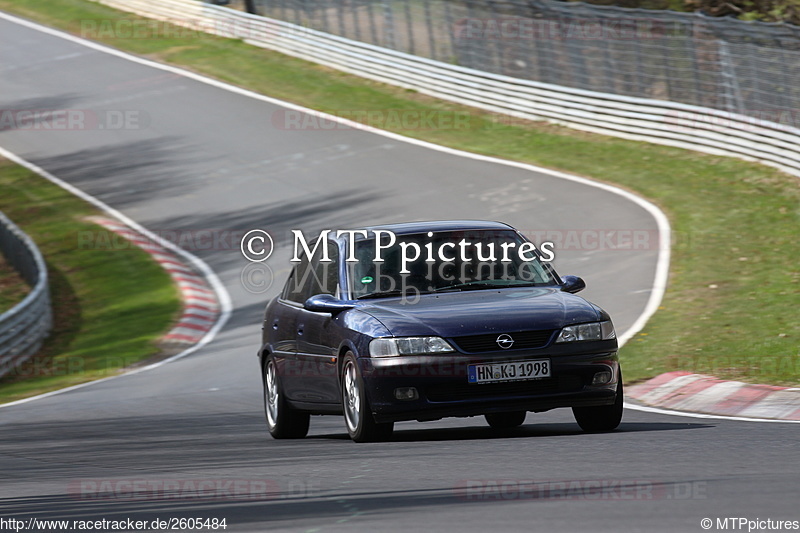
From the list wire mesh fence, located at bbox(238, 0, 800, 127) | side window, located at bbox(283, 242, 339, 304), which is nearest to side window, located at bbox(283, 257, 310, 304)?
side window, located at bbox(283, 242, 339, 304)

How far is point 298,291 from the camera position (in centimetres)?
1122

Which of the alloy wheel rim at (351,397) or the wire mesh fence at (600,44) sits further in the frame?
the wire mesh fence at (600,44)

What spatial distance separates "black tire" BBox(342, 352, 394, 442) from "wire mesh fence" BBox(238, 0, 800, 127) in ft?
57.2

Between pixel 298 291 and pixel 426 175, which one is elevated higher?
pixel 298 291

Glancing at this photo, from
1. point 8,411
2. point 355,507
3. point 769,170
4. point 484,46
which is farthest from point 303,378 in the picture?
point 484,46

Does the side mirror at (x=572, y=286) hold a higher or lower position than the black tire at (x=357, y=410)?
higher

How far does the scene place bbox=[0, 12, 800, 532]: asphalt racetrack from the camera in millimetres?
6844

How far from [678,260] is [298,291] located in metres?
9.83

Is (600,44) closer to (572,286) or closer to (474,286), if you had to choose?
(572,286)

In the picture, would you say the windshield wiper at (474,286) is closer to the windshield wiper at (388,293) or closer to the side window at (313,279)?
the windshield wiper at (388,293)

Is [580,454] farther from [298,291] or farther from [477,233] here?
[298,291]

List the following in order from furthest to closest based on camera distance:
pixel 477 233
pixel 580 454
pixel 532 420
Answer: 1. pixel 532 420
2. pixel 477 233
3. pixel 580 454

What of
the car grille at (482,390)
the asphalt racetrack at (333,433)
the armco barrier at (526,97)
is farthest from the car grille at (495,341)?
the armco barrier at (526,97)

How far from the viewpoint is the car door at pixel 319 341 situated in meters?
10.1
